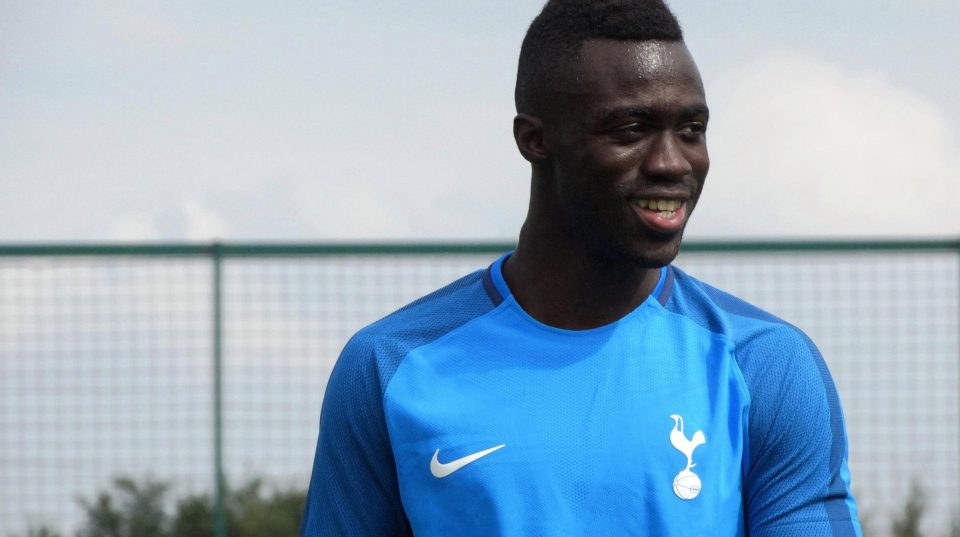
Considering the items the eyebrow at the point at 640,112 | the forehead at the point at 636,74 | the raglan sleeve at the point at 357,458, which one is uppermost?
the forehead at the point at 636,74

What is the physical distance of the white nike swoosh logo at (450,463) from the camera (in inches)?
111

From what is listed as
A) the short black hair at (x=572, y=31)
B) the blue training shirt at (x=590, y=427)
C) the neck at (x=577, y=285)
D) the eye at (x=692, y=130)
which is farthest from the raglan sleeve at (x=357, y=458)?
the eye at (x=692, y=130)

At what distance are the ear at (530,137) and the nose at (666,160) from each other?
283 millimetres

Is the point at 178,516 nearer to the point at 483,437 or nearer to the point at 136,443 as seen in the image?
the point at 136,443

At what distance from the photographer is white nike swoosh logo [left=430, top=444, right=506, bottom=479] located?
283 cm

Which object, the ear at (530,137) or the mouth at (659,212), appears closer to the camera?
the mouth at (659,212)

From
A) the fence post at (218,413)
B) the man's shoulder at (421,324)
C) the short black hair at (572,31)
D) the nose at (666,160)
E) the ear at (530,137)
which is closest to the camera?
the nose at (666,160)

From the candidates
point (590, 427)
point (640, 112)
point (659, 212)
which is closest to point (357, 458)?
point (590, 427)

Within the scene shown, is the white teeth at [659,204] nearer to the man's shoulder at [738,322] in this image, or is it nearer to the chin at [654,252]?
the chin at [654,252]

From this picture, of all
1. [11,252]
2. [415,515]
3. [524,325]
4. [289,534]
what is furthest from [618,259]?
[11,252]

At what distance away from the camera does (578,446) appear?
9.12ft

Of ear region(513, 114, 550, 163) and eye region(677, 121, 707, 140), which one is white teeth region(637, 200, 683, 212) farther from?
ear region(513, 114, 550, 163)

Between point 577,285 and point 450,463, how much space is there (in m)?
0.45

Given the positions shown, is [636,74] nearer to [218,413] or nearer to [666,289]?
[666,289]
